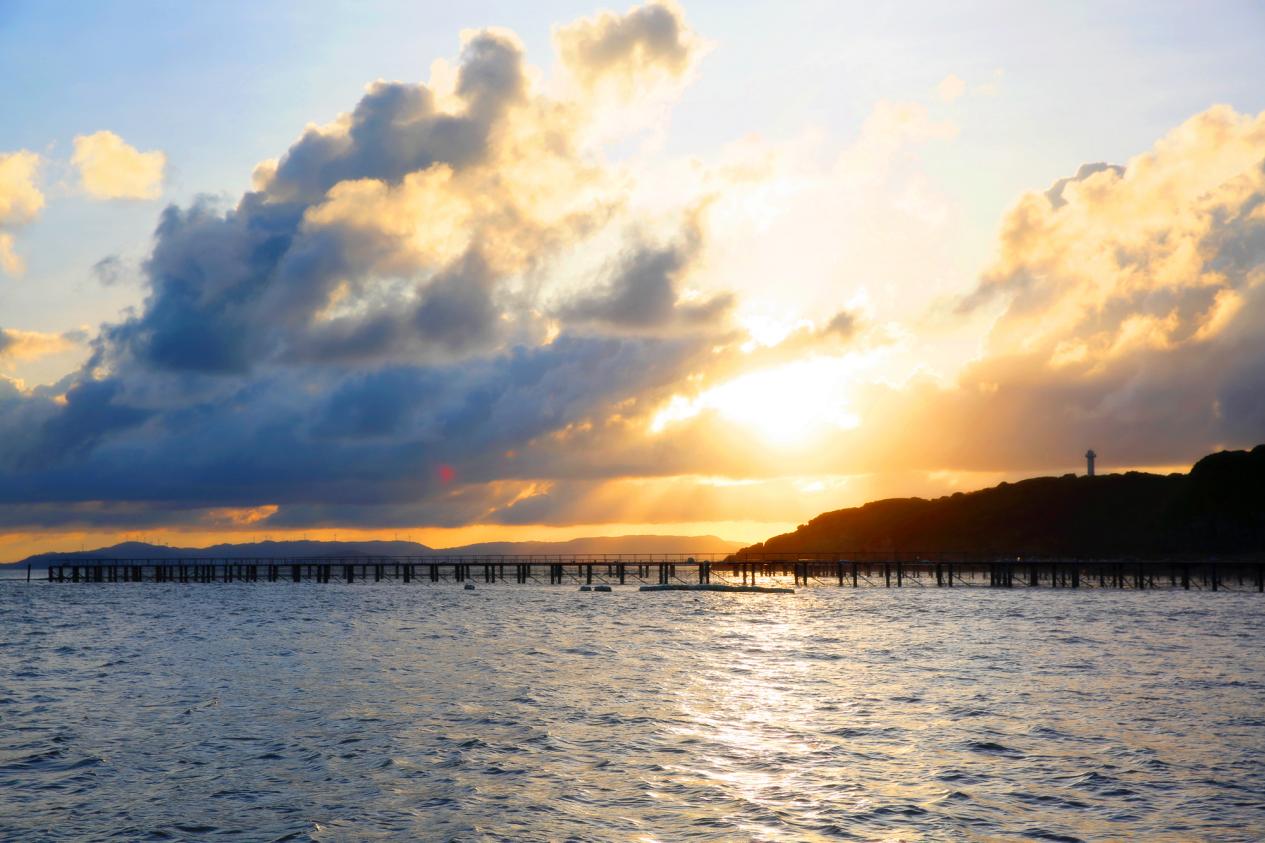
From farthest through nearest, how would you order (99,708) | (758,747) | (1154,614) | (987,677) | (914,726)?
(1154,614) → (987,677) → (99,708) → (914,726) → (758,747)

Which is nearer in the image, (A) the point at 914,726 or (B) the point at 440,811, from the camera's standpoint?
(B) the point at 440,811

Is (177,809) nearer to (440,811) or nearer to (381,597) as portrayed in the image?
(440,811)

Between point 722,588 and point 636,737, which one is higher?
point 636,737

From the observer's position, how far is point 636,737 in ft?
105

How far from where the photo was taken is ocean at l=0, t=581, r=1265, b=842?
22500mm

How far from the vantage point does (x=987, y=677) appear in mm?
46500

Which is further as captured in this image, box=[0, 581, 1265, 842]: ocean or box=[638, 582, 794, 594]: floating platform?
box=[638, 582, 794, 594]: floating platform

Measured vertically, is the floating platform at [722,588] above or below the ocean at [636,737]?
below

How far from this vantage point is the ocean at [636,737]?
73.8 feet

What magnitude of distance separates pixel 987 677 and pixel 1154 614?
2091 inches

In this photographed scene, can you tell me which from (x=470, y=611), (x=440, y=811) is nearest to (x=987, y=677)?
(x=440, y=811)

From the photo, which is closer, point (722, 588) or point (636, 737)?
point (636, 737)

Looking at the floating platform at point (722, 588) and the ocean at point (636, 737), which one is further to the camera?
the floating platform at point (722, 588)

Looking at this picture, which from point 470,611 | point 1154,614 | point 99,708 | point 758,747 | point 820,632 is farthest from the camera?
point 470,611
